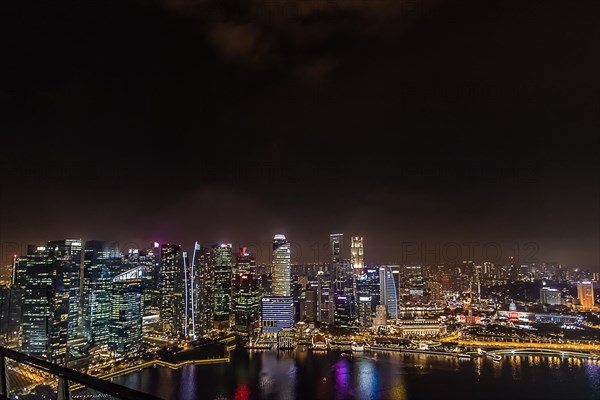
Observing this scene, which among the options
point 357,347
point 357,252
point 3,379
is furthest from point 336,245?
point 3,379

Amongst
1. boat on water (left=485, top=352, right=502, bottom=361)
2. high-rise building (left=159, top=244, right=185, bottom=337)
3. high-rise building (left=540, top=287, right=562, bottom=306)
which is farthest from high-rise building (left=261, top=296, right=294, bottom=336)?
high-rise building (left=540, top=287, right=562, bottom=306)

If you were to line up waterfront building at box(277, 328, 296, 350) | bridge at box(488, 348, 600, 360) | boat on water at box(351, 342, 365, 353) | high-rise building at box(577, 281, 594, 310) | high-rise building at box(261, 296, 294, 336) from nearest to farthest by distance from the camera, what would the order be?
bridge at box(488, 348, 600, 360) < boat on water at box(351, 342, 365, 353) < waterfront building at box(277, 328, 296, 350) < high-rise building at box(261, 296, 294, 336) < high-rise building at box(577, 281, 594, 310)

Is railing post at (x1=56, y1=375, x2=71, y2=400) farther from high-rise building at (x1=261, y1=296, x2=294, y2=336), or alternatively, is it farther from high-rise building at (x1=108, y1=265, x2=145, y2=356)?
high-rise building at (x1=261, y1=296, x2=294, y2=336)

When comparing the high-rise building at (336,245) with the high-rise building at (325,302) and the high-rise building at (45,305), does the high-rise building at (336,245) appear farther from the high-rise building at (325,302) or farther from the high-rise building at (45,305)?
the high-rise building at (45,305)

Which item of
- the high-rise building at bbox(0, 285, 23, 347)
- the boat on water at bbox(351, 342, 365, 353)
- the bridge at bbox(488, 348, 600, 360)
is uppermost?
the high-rise building at bbox(0, 285, 23, 347)

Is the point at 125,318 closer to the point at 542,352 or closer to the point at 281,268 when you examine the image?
the point at 281,268

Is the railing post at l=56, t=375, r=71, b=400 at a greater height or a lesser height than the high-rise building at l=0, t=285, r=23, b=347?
greater

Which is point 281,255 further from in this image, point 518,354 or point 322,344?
point 518,354

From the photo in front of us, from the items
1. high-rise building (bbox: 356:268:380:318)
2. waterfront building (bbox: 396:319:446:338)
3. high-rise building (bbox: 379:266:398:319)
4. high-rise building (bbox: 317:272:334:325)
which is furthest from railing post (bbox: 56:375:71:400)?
high-rise building (bbox: 379:266:398:319)

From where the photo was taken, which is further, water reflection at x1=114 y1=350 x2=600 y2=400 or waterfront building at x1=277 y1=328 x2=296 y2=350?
waterfront building at x1=277 y1=328 x2=296 y2=350

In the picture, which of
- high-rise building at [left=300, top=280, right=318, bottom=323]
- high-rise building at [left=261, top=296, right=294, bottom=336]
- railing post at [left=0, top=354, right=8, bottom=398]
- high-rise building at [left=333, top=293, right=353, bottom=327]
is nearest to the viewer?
railing post at [left=0, top=354, right=8, bottom=398]
